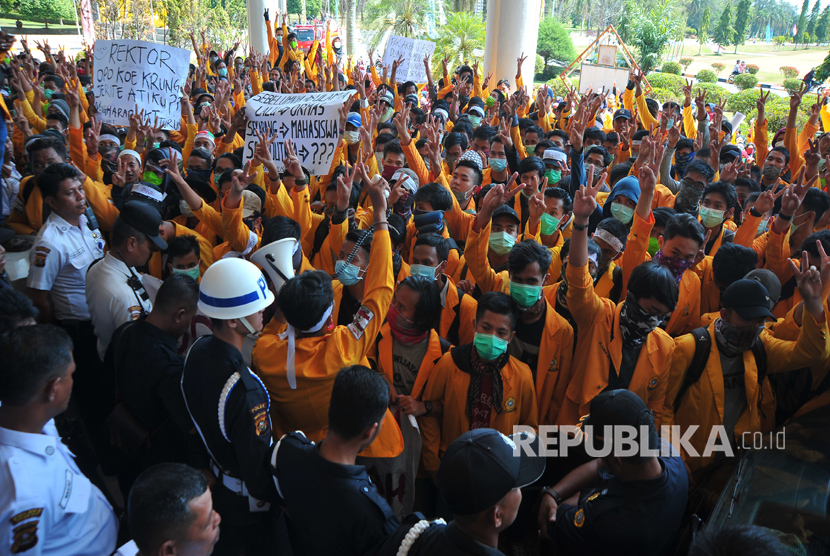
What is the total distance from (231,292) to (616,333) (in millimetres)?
2011

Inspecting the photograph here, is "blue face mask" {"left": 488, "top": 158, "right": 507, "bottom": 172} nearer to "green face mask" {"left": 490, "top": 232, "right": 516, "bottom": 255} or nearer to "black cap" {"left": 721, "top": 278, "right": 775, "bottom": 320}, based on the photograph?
"green face mask" {"left": 490, "top": 232, "right": 516, "bottom": 255}

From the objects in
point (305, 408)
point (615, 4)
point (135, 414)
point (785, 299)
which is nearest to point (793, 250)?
point (785, 299)

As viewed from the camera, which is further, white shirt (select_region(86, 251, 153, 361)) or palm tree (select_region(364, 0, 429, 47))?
palm tree (select_region(364, 0, 429, 47))

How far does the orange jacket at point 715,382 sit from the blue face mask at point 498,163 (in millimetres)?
3521

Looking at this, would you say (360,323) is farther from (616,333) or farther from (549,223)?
(549,223)

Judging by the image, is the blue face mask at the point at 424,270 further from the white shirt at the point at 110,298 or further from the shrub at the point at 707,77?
the shrub at the point at 707,77

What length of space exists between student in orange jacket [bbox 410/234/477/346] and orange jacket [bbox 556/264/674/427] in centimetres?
67

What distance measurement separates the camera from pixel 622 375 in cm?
300

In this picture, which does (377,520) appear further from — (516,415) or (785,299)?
(785,299)

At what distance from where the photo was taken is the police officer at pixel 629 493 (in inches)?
79.0

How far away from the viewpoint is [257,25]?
55.9 feet

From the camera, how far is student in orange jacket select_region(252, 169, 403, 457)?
8.18 ft

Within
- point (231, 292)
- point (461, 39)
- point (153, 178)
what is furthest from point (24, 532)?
point (461, 39)

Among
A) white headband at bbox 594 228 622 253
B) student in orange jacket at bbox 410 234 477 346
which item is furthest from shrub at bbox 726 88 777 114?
student in orange jacket at bbox 410 234 477 346
